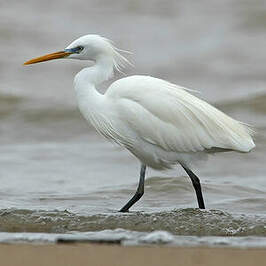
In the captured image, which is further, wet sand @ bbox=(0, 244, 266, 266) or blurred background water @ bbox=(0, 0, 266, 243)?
blurred background water @ bbox=(0, 0, 266, 243)

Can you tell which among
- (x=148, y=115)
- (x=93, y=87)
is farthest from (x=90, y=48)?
(x=148, y=115)

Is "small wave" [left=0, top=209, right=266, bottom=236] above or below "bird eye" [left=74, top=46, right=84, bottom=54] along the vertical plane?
below

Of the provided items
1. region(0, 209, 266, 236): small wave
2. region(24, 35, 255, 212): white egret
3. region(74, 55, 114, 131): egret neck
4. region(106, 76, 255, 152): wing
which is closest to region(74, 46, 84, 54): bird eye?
region(24, 35, 255, 212): white egret

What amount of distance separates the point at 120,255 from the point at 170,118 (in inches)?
87.0

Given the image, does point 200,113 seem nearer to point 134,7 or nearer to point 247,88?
point 247,88

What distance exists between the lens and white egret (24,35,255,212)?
24.2 ft

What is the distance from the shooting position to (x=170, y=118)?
24.5 ft

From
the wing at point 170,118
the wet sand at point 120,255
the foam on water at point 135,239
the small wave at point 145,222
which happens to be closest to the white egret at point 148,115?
the wing at point 170,118

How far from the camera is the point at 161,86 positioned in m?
7.51

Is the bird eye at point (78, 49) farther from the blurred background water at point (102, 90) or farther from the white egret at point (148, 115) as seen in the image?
the blurred background water at point (102, 90)

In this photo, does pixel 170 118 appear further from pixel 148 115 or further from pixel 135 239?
pixel 135 239

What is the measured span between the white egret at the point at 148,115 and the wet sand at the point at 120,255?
1783 mm

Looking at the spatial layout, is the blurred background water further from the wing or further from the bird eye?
the bird eye

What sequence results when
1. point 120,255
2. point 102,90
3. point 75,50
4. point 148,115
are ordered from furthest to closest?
point 102,90, point 75,50, point 148,115, point 120,255
